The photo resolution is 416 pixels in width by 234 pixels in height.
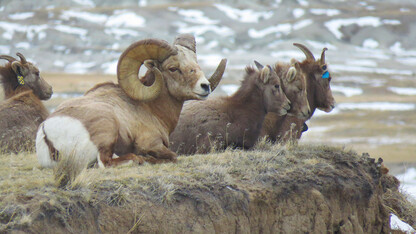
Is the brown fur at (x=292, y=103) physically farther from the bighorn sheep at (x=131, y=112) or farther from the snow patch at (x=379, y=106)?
the snow patch at (x=379, y=106)

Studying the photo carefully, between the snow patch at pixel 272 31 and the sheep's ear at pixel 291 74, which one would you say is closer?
the sheep's ear at pixel 291 74

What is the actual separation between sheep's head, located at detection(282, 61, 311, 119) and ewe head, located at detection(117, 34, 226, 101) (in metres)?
2.77

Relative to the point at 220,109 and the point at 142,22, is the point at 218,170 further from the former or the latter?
the point at 142,22

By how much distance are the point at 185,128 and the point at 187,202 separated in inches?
153

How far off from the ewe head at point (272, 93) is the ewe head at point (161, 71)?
6.60 ft

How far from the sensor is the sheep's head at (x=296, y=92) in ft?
41.0

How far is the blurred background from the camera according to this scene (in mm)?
47312

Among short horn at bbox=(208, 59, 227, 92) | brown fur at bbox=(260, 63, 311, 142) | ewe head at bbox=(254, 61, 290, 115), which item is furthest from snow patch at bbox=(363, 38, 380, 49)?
short horn at bbox=(208, 59, 227, 92)

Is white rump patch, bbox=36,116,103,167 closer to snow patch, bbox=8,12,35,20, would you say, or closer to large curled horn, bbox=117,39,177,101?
large curled horn, bbox=117,39,177,101

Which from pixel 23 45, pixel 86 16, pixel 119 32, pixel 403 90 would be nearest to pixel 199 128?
pixel 403 90

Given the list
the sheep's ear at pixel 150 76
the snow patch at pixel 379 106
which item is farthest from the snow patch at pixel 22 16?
the sheep's ear at pixel 150 76

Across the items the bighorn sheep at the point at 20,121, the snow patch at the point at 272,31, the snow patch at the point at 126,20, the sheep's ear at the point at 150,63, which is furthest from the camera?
the snow patch at the point at 126,20

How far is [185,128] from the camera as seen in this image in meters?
11.8

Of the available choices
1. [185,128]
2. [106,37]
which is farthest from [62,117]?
[106,37]
